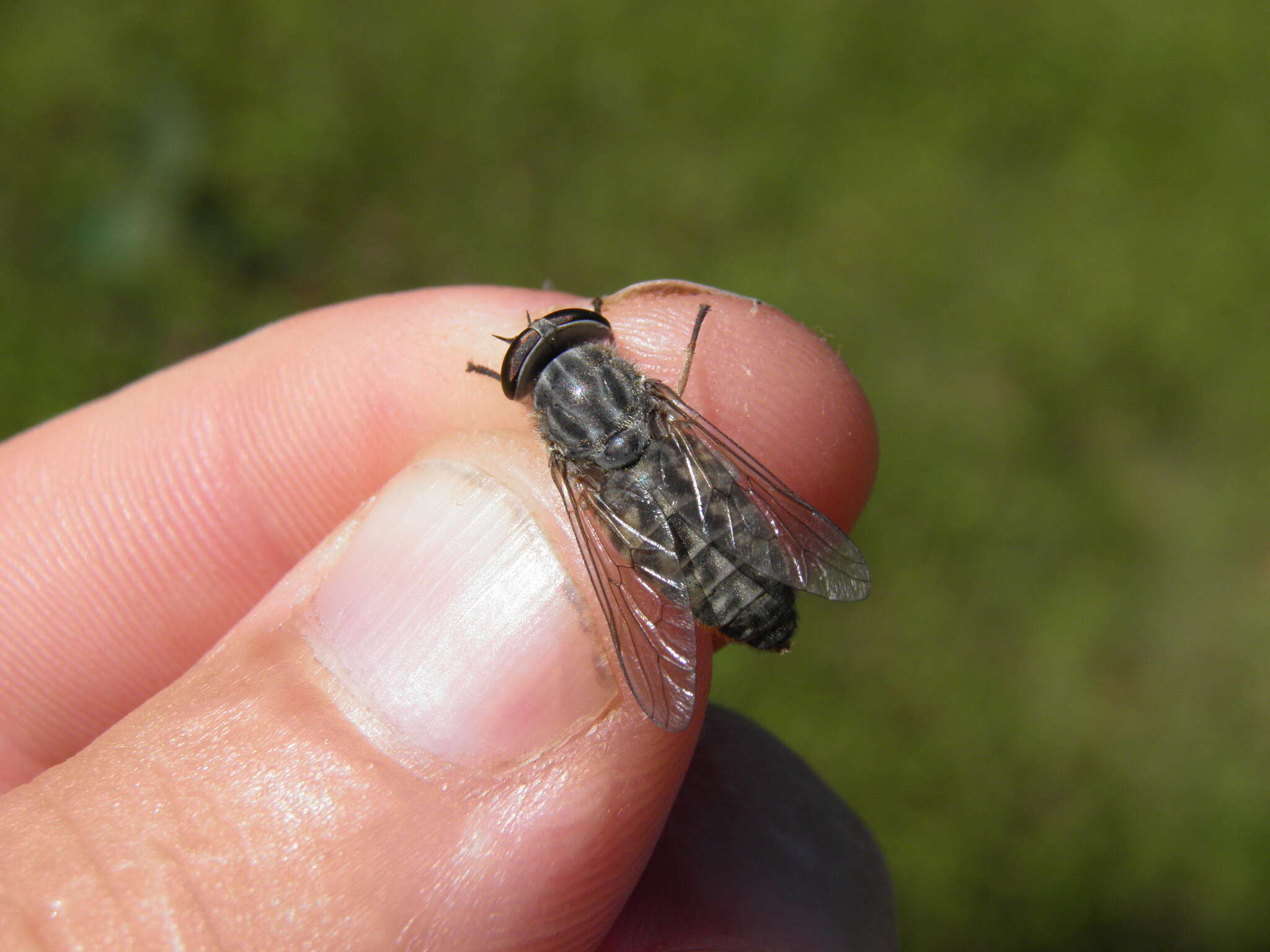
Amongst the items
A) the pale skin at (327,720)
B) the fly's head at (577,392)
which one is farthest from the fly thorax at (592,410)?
the pale skin at (327,720)

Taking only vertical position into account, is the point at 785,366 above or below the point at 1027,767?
above

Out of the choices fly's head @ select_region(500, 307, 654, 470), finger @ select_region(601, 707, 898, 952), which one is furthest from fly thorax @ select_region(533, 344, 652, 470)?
finger @ select_region(601, 707, 898, 952)

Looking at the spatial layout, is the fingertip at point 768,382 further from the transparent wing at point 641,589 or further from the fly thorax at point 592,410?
the transparent wing at point 641,589

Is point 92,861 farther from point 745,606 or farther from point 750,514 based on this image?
point 750,514

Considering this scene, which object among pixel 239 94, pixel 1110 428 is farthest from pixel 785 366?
pixel 239 94

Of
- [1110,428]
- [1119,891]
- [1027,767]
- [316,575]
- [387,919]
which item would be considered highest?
[316,575]

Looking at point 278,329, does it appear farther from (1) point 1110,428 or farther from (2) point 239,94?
(1) point 1110,428
